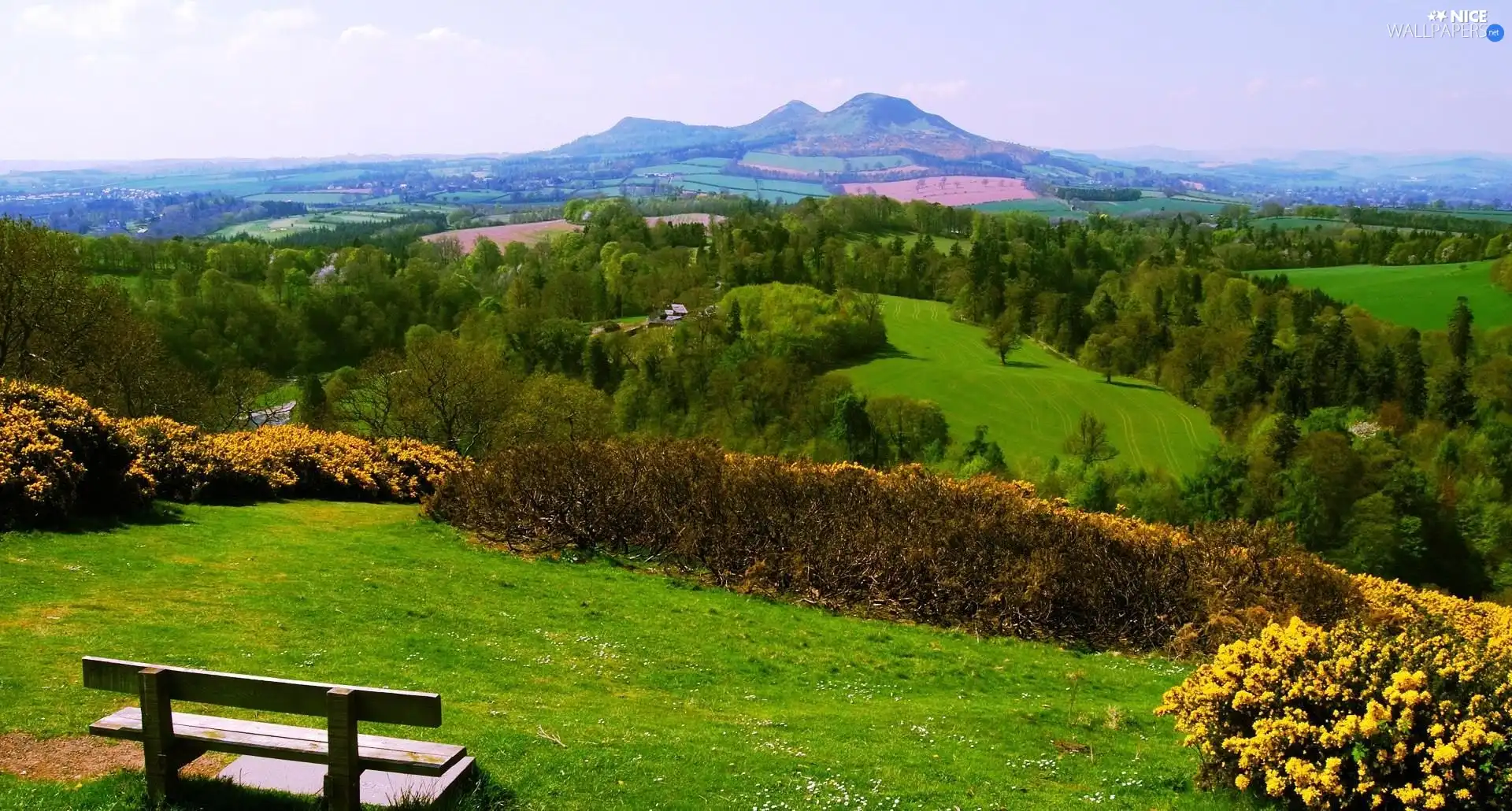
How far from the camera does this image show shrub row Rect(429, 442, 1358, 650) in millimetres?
19406

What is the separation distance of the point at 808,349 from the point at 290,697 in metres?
93.4

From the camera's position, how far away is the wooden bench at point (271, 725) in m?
Answer: 6.74

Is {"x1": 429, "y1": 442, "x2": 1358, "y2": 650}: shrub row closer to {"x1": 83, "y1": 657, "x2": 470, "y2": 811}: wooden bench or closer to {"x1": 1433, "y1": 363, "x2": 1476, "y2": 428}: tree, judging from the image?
{"x1": 83, "y1": 657, "x2": 470, "y2": 811}: wooden bench

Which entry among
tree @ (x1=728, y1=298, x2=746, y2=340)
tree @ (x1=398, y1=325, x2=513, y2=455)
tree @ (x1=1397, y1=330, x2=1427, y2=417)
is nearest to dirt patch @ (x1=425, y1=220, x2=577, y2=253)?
tree @ (x1=728, y1=298, x2=746, y2=340)

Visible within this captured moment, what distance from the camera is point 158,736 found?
23.3 feet

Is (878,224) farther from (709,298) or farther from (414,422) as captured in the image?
(414,422)

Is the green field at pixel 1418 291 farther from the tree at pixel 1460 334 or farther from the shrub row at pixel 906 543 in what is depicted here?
the shrub row at pixel 906 543

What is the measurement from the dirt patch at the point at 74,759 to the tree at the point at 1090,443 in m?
70.6

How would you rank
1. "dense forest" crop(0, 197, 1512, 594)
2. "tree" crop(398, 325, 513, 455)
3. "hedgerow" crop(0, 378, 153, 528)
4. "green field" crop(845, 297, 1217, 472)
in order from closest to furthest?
"hedgerow" crop(0, 378, 153, 528), "tree" crop(398, 325, 513, 455), "dense forest" crop(0, 197, 1512, 594), "green field" crop(845, 297, 1217, 472)

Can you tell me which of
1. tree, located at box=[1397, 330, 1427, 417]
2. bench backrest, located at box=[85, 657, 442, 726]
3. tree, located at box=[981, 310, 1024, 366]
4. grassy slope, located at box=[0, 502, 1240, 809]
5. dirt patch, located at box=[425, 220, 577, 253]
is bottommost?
tree, located at box=[1397, 330, 1427, 417]

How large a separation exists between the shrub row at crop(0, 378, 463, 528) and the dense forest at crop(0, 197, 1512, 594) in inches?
437

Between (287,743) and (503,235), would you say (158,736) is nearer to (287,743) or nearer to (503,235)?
(287,743)

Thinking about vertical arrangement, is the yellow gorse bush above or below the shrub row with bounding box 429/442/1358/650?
above

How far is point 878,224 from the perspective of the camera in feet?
588
